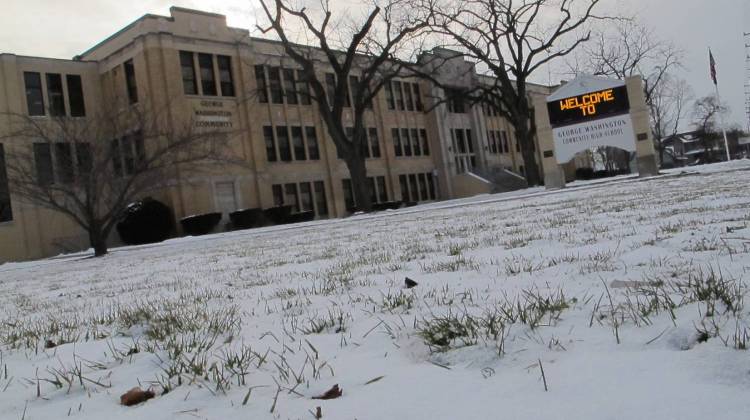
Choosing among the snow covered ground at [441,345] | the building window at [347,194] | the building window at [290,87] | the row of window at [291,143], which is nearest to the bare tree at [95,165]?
the snow covered ground at [441,345]

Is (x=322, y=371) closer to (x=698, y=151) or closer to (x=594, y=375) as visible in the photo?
(x=594, y=375)

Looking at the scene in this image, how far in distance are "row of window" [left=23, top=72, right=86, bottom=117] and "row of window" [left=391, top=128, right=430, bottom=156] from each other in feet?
74.5

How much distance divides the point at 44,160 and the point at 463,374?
70.9 feet

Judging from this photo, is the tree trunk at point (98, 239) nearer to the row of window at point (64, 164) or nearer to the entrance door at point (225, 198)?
the row of window at point (64, 164)

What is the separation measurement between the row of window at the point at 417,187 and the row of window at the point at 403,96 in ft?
19.1

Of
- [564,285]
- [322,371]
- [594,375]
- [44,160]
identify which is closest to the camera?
[594,375]

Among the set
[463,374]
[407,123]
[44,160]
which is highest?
[407,123]

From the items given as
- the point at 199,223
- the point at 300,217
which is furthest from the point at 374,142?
the point at 199,223

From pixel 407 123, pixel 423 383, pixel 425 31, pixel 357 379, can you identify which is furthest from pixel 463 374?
pixel 407 123

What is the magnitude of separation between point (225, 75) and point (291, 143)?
20.4ft

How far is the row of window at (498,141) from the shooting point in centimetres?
5669

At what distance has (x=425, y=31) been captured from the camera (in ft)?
107

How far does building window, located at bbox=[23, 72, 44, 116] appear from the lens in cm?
3244

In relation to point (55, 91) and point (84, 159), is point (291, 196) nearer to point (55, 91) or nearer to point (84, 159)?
point (55, 91)
